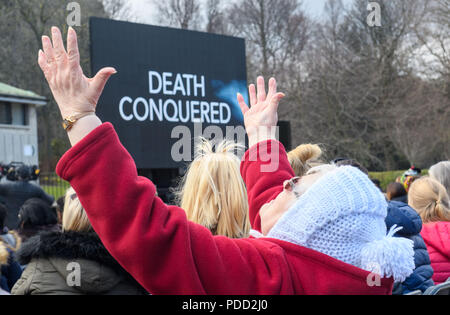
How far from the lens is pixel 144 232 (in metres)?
1.29

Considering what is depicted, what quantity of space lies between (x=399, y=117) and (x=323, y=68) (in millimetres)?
3571

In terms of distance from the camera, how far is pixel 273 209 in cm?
162

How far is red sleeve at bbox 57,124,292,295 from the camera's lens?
130 centimetres

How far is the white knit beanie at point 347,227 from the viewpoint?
4.69ft

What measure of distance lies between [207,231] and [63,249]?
117 centimetres

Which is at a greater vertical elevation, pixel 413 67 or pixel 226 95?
pixel 413 67

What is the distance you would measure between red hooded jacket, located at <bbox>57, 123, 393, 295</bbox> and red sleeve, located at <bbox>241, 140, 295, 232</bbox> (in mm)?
693

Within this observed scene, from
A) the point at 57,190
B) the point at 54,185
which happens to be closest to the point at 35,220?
the point at 57,190

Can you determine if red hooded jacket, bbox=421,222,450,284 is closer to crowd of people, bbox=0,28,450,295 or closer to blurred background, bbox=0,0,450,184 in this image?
crowd of people, bbox=0,28,450,295

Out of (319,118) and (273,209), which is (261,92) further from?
(319,118)

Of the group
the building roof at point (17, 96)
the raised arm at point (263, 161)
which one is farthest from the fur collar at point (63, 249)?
the building roof at point (17, 96)

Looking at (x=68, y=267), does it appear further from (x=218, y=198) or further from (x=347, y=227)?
(x=347, y=227)

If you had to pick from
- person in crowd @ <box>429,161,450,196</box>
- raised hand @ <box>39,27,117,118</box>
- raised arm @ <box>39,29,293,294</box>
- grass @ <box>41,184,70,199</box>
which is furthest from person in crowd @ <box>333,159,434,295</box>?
grass @ <box>41,184,70,199</box>

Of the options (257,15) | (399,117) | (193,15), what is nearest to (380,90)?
(399,117)
